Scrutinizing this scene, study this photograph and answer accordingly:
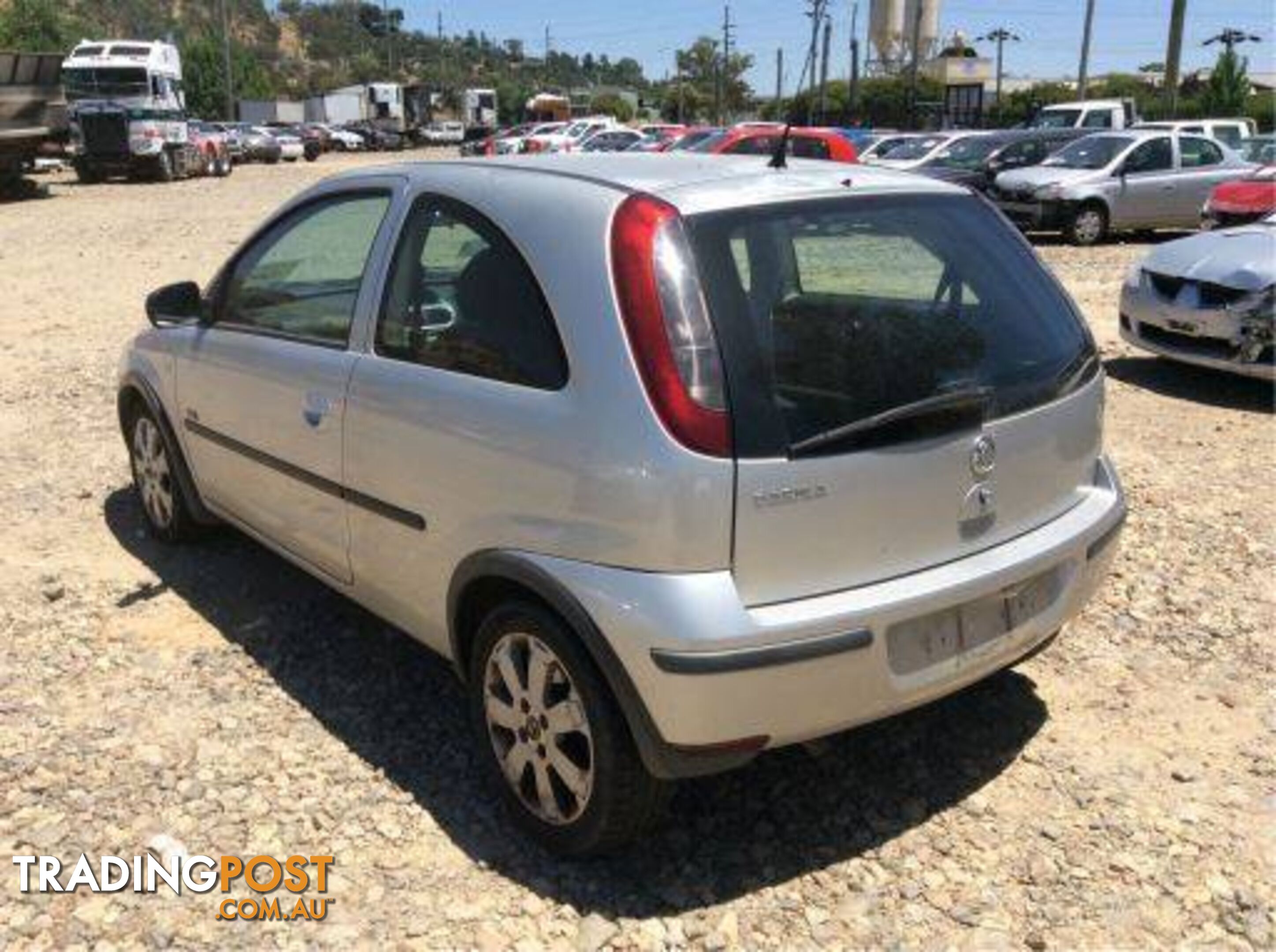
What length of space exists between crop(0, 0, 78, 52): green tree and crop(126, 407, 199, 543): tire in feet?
204

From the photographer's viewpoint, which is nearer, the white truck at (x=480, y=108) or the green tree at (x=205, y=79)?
the white truck at (x=480, y=108)

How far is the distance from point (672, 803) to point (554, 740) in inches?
19.2

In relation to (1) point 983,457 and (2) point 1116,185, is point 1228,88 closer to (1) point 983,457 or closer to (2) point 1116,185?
(2) point 1116,185

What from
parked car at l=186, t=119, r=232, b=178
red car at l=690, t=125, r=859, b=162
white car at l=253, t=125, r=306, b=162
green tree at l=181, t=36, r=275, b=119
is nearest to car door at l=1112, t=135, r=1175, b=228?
red car at l=690, t=125, r=859, b=162

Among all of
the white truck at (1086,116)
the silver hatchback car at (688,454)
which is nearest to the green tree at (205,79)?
the white truck at (1086,116)

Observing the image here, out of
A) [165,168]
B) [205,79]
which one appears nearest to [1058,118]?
[165,168]

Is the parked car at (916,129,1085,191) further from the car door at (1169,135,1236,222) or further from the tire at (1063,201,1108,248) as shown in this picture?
the car door at (1169,135,1236,222)

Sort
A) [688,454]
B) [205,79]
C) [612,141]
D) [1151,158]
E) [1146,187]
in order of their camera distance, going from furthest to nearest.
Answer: [205,79] → [612,141] → [1151,158] → [1146,187] → [688,454]

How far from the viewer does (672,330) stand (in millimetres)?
2662

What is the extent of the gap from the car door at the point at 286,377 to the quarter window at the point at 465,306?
212mm

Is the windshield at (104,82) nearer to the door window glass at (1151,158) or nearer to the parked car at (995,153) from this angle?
the parked car at (995,153)

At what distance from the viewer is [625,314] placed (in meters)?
2.71

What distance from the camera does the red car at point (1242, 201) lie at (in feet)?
41.1

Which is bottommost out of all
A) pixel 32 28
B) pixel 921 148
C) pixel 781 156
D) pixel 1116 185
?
pixel 1116 185
